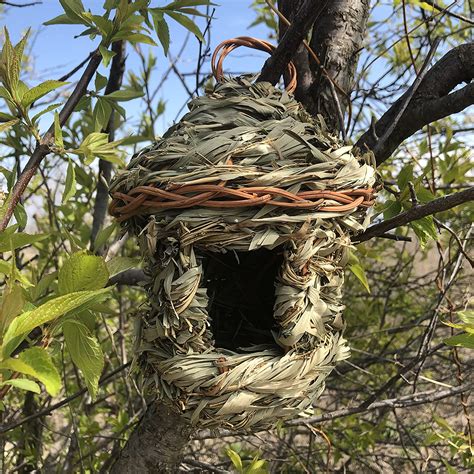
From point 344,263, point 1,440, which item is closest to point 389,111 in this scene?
point 344,263

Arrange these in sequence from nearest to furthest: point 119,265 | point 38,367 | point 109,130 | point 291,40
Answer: point 38,367, point 119,265, point 291,40, point 109,130

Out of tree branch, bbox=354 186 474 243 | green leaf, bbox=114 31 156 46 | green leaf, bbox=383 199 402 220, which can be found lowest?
tree branch, bbox=354 186 474 243

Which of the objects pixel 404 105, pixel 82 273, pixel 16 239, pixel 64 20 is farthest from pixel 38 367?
pixel 404 105

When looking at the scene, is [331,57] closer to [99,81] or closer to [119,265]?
[99,81]

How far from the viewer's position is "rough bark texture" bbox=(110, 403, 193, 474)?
37.4 inches

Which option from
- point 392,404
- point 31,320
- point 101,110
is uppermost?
point 101,110

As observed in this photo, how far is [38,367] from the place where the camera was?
0.45 metres

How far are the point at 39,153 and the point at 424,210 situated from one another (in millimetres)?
→ 527

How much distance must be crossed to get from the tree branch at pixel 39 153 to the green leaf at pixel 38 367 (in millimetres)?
289

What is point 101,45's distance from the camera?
0.79 meters

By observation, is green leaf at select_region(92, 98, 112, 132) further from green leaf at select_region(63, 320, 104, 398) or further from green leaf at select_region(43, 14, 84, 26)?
green leaf at select_region(63, 320, 104, 398)

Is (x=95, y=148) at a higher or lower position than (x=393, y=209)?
higher

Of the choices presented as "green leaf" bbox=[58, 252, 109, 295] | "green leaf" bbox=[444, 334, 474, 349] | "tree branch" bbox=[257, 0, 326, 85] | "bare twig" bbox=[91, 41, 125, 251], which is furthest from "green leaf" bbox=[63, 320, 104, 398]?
"bare twig" bbox=[91, 41, 125, 251]

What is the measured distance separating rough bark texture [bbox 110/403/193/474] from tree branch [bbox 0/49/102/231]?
1.39 ft
